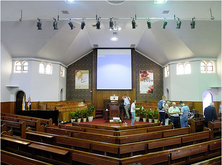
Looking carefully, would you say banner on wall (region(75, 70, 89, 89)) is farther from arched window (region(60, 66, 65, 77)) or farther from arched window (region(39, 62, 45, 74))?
arched window (region(39, 62, 45, 74))

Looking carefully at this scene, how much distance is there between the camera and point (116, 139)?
3363 mm

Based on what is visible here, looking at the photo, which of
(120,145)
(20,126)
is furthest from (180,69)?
(20,126)

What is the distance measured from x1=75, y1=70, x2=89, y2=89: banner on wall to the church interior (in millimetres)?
88

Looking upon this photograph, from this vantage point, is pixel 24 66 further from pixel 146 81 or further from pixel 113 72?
pixel 146 81

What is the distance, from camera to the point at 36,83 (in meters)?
10.5

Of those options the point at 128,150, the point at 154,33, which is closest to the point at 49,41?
the point at 154,33

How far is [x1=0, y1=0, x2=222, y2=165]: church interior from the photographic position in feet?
10.4

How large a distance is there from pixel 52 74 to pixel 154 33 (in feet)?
25.3

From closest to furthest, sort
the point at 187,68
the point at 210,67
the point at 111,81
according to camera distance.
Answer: the point at 210,67 < the point at 187,68 < the point at 111,81

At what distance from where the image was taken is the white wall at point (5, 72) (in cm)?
943

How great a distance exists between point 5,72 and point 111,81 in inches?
295

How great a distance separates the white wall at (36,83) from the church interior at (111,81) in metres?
0.06

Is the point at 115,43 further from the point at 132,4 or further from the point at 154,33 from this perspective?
the point at 132,4

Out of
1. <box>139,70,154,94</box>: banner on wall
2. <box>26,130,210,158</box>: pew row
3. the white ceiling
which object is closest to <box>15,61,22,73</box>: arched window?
the white ceiling
